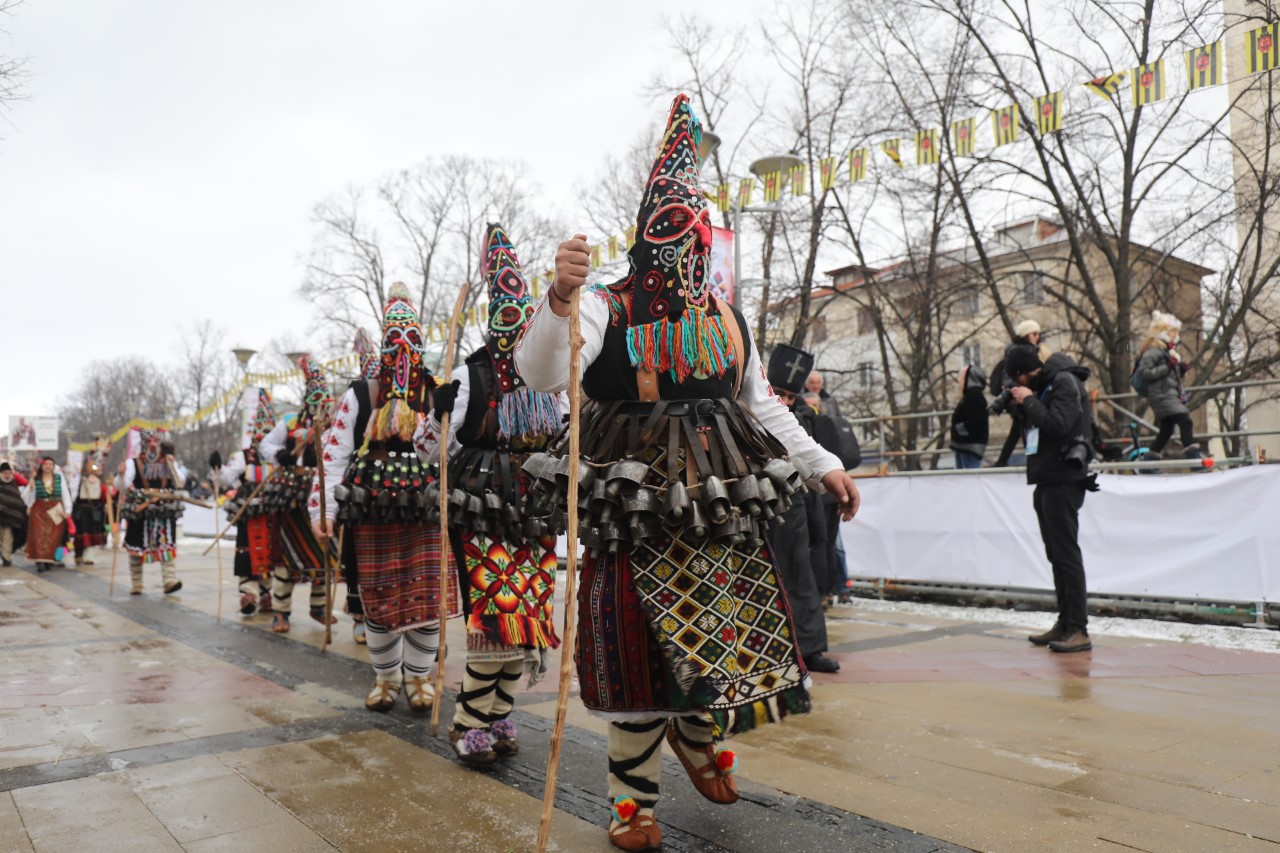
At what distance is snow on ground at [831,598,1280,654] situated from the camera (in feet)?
20.8

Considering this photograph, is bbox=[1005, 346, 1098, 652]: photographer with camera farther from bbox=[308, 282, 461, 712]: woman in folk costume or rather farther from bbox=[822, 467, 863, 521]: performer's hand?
bbox=[308, 282, 461, 712]: woman in folk costume

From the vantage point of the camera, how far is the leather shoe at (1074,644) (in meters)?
6.10

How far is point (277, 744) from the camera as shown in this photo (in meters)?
4.04

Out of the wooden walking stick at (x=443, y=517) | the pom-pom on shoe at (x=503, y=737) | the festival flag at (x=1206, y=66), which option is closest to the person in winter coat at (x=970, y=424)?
the festival flag at (x=1206, y=66)

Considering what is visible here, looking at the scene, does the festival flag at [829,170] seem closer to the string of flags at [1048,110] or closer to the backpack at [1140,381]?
the string of flags at [1048,110]

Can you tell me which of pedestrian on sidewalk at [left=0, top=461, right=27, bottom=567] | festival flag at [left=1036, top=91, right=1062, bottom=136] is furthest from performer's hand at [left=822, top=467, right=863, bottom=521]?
pedestrian on sidewalk at [left=0, top=461, right=27, bottom=567]

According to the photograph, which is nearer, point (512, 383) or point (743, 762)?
point (743, 762)

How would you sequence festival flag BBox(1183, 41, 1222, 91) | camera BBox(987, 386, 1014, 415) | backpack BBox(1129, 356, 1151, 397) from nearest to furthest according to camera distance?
camera BBox(987, 386, 1014, 415)
backpack BBox(1129, 356, 1151, 397)
festival flag BBox(1183, 41, 1222, 91)

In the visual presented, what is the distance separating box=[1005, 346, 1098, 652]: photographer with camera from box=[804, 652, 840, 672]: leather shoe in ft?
5.37

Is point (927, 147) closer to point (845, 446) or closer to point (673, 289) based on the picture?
point (845, 446)

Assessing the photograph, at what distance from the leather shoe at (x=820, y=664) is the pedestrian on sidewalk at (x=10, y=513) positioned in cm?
1473

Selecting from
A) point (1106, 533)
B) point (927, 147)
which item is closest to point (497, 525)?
point (1106, 533)

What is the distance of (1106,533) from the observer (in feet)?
25.5

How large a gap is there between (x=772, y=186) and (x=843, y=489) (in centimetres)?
1094
